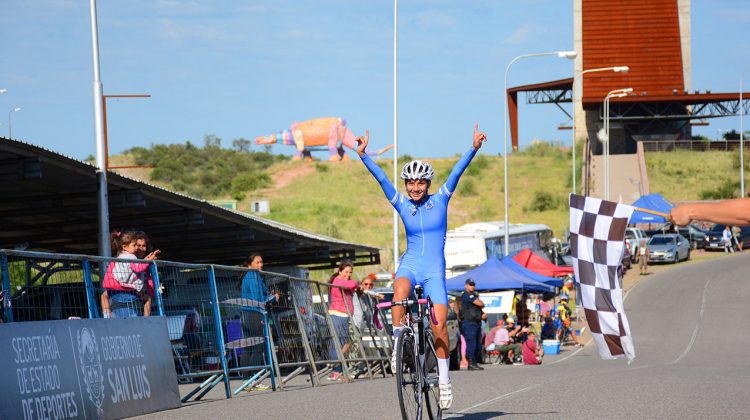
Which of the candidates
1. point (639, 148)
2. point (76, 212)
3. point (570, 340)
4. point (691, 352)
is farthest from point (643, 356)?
point (639, 148)

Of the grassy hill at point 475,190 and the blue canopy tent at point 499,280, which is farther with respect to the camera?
the grassy hill at point 475,190

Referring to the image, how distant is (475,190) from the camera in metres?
100

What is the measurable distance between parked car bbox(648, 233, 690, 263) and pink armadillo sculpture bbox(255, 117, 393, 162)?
2219 inches

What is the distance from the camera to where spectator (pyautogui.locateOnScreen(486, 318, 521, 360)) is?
27109 millimetres

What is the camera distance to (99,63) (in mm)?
21391

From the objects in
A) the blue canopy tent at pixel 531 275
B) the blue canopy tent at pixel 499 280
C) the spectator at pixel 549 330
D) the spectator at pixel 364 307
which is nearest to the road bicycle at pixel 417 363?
the spectator at pixel 364 307

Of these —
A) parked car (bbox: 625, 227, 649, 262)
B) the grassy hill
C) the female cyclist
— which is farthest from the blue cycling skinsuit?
the grassy hill

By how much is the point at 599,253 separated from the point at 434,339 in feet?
10.8

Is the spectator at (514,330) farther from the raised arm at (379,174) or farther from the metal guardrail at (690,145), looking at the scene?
the metal guardrail at (690,145)

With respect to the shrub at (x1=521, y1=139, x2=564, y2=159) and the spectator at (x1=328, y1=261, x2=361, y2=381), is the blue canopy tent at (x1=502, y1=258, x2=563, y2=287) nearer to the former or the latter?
the spectator at (x1=328, y1=261, x2=361, y2=381)

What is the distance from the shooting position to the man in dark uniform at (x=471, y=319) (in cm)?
2503

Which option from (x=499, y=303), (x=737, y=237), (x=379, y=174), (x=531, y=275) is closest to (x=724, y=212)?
(x=379, y=174)

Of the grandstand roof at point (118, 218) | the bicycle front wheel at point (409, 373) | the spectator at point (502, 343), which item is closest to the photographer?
the bicycle front wheel at point (409, 373)

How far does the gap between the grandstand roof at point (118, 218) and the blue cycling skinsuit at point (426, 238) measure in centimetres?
855
